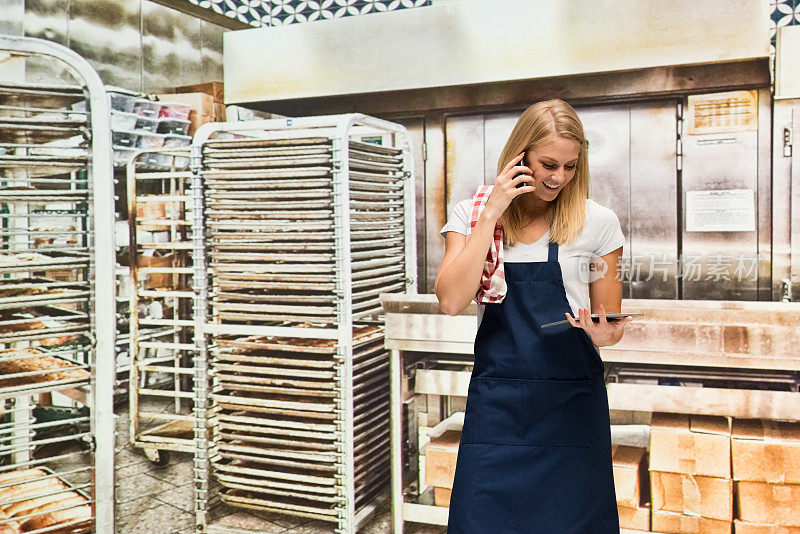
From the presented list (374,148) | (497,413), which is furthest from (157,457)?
(497,413)

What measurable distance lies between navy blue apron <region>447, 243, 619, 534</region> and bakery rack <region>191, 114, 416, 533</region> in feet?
4.45

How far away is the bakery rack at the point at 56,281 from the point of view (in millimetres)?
2623

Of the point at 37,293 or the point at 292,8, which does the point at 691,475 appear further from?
the point at 292,8

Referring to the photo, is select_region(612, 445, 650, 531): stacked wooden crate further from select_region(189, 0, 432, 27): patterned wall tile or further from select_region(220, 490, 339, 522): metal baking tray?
select_region(189, 0, 432, 27): patterned wall tile

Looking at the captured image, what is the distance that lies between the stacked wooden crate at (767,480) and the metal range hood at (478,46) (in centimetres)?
149

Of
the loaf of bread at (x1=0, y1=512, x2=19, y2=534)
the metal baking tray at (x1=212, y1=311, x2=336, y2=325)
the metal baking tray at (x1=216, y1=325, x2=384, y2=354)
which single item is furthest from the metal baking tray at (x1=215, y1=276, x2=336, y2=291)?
the loaf of bread at (x1=0, y1=512, x2=19, y2=534)

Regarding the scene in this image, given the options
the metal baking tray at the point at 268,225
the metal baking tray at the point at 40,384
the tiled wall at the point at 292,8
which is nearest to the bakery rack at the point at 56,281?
the metal baking tray at the point at 40,384

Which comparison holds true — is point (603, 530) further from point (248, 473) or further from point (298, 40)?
point (298, 40)

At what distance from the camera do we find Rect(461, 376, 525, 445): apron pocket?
67.9 inches

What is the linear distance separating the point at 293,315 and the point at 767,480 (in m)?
1.91

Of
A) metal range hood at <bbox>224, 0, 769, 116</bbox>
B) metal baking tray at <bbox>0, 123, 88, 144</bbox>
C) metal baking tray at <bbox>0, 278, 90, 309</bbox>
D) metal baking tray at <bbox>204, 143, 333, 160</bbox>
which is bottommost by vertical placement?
metal baking tray at <bbox>0, 278, 90, 309</bbox>

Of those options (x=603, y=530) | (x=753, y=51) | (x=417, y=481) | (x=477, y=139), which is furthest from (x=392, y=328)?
(x=753, y=51)

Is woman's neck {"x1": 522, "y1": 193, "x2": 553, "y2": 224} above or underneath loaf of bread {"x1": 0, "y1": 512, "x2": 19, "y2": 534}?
above

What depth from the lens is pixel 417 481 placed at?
329cm
